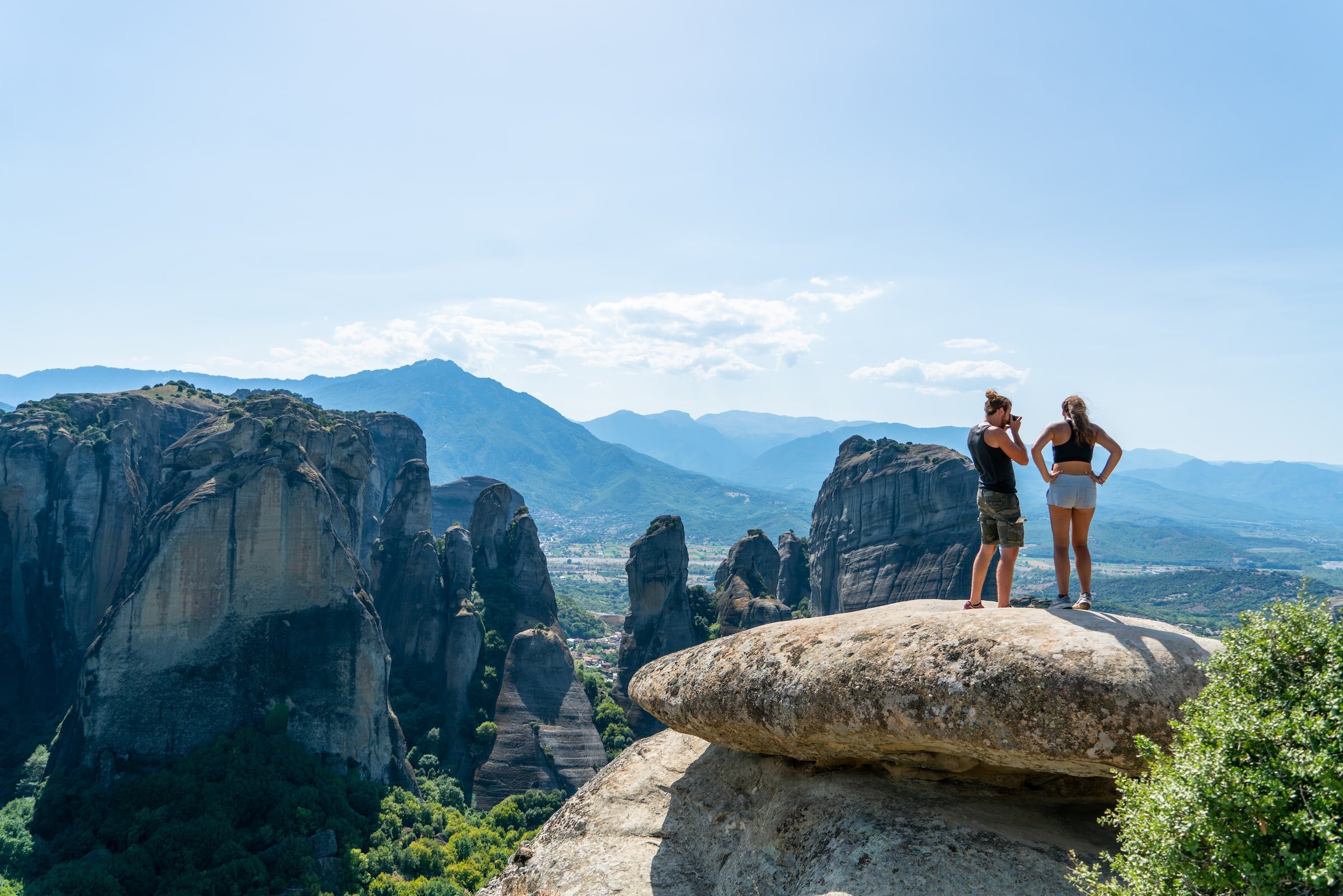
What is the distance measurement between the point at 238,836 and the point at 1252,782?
1435 inches

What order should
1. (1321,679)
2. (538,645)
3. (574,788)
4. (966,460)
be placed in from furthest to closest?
(966,460)
(538,645)
(574,788)
(1321,679)

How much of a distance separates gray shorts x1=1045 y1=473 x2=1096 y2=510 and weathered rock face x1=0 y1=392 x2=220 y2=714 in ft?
177

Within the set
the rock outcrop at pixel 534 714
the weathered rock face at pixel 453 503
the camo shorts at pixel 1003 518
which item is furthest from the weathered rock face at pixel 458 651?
the weathered rock face at pixel 453 503

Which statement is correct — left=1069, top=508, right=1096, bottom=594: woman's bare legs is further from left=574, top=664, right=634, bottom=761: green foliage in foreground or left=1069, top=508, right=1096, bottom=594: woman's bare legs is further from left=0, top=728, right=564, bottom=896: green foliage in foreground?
left=574, top=664, right=634, bottom=761: green foliage in foreground

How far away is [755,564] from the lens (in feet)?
234

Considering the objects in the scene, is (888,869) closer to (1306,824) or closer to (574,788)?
(1306,824)

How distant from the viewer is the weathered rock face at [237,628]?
34.7m

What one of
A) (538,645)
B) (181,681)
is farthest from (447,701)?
(181,681)

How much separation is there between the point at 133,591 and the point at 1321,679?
138 feet

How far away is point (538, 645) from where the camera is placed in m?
48.8

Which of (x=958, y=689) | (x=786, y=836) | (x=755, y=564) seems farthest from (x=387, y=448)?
(x=958, y=689)

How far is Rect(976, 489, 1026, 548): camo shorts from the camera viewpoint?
31.4ft

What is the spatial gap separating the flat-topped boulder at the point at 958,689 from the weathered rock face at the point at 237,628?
34.3m

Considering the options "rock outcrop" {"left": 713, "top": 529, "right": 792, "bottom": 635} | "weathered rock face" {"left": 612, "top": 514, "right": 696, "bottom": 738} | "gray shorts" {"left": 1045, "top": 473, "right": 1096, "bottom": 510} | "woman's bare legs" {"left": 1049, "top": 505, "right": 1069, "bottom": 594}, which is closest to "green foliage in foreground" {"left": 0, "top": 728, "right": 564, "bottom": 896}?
"weathered rock face" {"left": 612, "top": 514, "right": 696, "bottom": 738}
